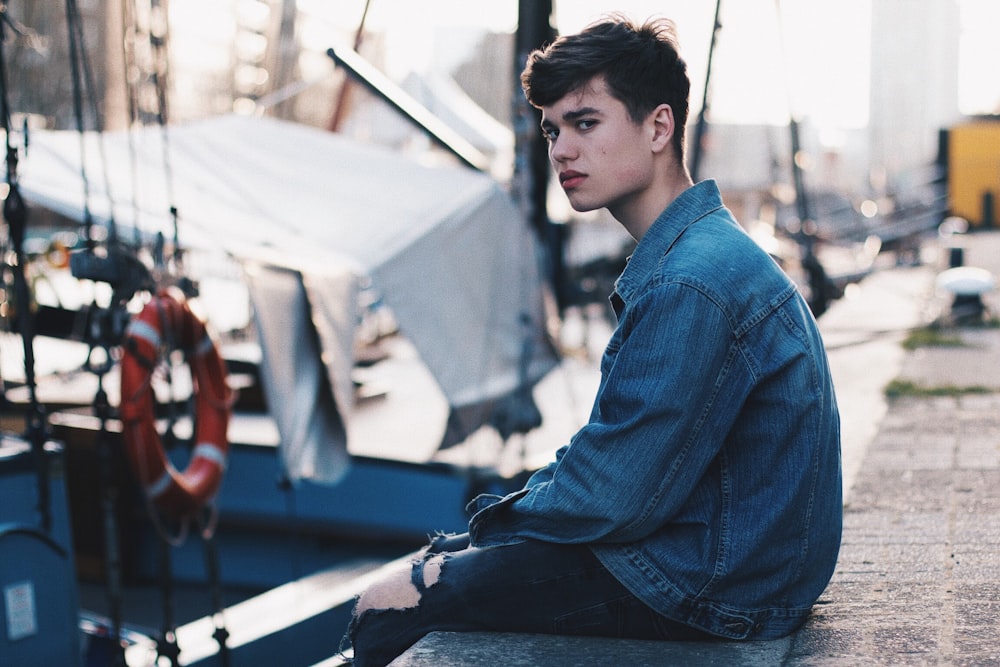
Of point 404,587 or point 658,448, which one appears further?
point 404,587

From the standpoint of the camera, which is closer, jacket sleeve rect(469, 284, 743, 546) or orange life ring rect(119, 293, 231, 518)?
jacket sleeve rect(469, 284, 743, 546)

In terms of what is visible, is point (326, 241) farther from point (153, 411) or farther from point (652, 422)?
point (652, 422)

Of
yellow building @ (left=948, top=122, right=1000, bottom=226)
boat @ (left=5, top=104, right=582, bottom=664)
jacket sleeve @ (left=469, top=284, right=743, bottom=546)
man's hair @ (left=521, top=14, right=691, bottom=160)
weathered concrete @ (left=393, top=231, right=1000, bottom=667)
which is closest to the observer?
jacket sleeve @ (left=469, top=284, right=743, bottom=546)

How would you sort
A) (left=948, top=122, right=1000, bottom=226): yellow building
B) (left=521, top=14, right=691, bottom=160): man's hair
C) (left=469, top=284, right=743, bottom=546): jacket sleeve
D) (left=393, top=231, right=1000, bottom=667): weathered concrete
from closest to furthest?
1. (left=469, top=284, right=743, bottom=546): jacket sleeve
2. (left=521, top=14, right=691, bottom=160): man's hair
3. (left=393, top=231, right=1000, bottom=667): weathered concrete
4. (left=948, top=122, right=1000, bottom=226): yellow building

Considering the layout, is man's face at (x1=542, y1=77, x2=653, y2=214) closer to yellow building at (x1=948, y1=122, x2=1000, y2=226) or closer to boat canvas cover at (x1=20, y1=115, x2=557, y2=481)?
boat canvas cover at (x1=20, y1=115, x2=557, y2=481)

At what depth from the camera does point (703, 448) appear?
2.04 m

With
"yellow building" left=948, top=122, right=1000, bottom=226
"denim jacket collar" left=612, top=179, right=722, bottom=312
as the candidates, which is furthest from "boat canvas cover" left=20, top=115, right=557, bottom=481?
"yellow building" left=948, top=122, right=1000, bottom=226

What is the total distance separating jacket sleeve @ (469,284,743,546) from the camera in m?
1.99

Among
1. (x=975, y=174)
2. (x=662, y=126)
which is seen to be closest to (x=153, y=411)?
(x=662, y=126)

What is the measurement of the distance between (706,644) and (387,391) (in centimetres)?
805

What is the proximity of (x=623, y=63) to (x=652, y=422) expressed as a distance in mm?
671

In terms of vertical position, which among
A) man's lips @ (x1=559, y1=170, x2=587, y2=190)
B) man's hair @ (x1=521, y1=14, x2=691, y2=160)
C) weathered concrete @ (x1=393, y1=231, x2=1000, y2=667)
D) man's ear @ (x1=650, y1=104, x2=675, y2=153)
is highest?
man's hair @ (x1=521, y1=14, x2=691, y2=160)

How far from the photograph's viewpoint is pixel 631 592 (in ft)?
7.25

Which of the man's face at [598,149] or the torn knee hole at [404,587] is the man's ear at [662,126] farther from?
the torn knee hole at [404,587]
